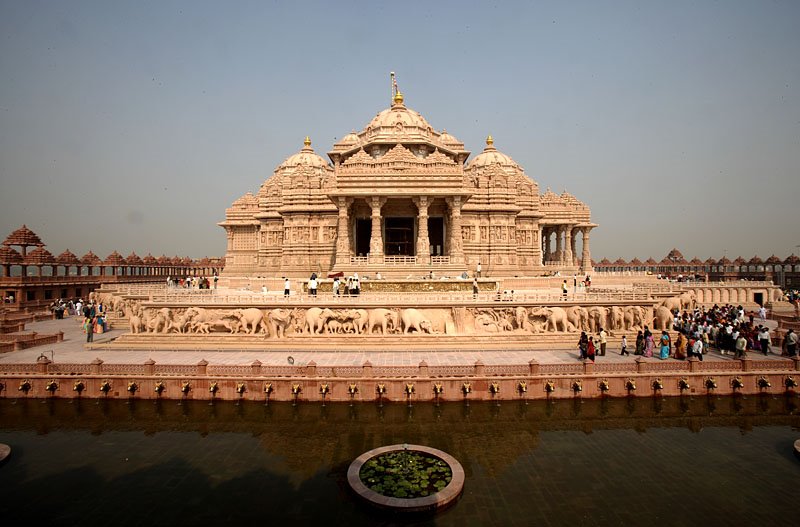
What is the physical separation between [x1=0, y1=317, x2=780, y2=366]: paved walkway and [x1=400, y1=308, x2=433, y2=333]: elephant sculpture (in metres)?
1.43

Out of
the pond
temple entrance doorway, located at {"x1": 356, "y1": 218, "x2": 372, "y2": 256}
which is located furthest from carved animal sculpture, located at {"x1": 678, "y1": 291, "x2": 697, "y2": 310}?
temple entrance doorway, located at {"x1": 356, "y1": 218, "x2": 372, "y2": 256}

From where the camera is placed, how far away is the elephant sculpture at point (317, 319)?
64.4 ft

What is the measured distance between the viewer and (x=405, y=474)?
9.20 m

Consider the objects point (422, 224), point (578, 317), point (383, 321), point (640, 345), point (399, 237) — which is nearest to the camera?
point (640, 345)

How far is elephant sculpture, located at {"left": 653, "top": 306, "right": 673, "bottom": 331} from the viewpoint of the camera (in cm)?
2053

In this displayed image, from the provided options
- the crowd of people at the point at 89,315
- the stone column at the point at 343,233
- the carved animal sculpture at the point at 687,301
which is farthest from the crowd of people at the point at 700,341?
the crowd of people at the point at 89,315

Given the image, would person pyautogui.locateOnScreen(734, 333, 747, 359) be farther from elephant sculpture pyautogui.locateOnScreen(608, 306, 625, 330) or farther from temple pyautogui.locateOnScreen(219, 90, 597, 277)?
temple pyautogui.locateOnScreen(219, 90, 597, 277)

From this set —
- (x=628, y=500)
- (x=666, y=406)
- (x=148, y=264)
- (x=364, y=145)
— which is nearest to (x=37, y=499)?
(x=628, y=500)

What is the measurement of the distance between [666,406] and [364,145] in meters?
31.6

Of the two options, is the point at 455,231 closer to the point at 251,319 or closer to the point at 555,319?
the point at 555,319

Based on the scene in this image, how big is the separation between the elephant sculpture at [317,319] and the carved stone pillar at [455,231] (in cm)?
1209

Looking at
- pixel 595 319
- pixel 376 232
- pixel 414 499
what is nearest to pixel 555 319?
pixel 595 319

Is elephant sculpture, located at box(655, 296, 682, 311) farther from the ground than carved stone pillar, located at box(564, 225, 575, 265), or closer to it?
closer to it

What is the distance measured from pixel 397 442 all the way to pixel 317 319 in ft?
30.4
